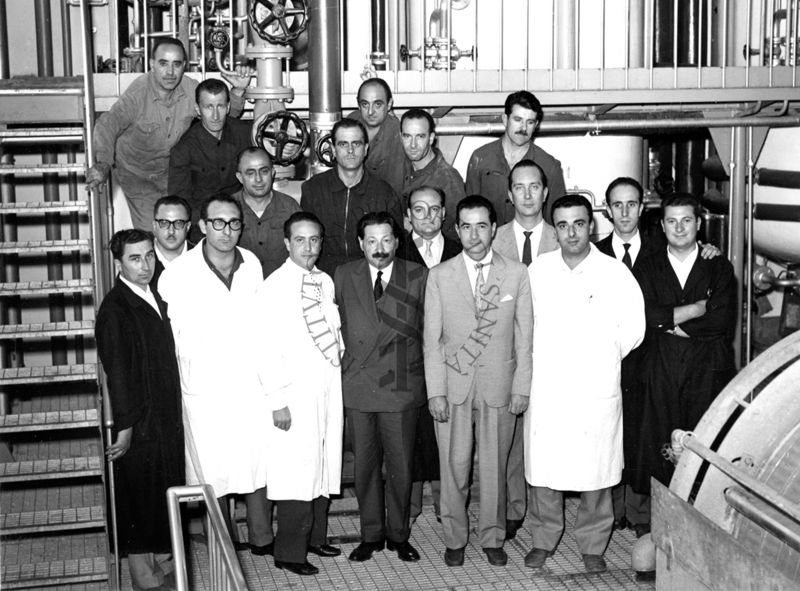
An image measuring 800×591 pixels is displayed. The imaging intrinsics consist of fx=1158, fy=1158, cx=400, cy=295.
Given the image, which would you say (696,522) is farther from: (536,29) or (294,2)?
(536,29)

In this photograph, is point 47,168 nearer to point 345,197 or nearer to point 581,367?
point 345,197

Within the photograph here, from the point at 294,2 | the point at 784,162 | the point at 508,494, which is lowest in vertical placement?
the point at 508,494

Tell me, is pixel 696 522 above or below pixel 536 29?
below

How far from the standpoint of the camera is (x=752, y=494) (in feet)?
14.0

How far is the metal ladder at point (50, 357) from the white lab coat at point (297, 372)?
3.25 feet

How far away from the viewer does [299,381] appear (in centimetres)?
617

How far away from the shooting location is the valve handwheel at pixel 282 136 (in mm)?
7379

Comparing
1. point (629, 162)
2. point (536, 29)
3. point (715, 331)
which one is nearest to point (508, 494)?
point (715, 331)

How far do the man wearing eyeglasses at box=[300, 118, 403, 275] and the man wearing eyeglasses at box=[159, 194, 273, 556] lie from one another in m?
0.78

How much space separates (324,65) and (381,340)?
96.0 inches

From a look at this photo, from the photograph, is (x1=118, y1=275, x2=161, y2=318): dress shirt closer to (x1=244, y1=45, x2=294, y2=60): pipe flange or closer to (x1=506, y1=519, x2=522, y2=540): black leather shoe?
(x1=244, y1=45, x2=294, y2=60): pipe flange

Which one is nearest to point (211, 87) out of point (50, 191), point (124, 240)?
point (124, 240)

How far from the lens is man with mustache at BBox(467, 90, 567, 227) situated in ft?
23.5

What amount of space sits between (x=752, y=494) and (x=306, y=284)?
9.09 ft
